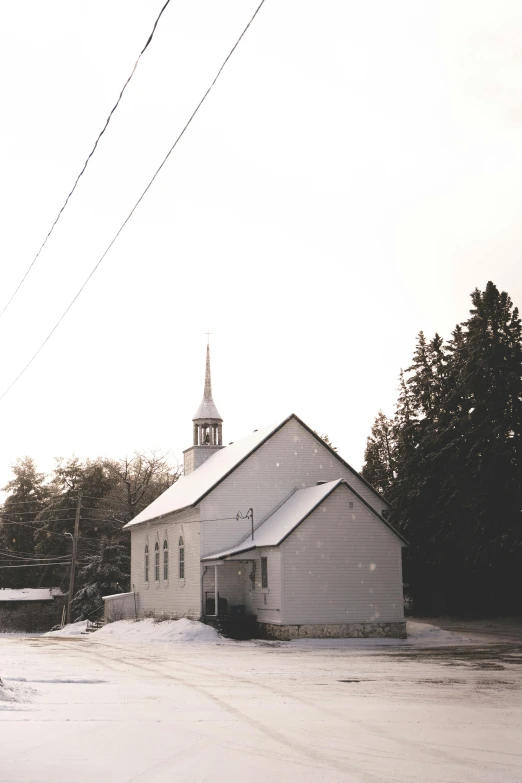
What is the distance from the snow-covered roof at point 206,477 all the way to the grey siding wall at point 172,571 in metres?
0.56

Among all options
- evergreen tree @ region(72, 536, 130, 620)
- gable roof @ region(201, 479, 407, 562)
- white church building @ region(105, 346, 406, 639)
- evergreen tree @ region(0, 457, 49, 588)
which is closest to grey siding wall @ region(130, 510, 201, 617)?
white church building @ region(105, 346, 406, 639)

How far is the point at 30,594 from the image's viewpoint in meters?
69.1

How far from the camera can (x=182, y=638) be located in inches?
1215

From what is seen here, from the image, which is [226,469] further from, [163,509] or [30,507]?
[30,507]

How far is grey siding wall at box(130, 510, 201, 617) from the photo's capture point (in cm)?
3538

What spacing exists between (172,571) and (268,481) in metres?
6.52

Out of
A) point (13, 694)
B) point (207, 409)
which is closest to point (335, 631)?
point (207, 409)

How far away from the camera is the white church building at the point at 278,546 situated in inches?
1214

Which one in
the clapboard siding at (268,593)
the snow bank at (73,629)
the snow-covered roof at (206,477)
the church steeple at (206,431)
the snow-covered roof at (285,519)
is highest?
the church steeple at (206,431)

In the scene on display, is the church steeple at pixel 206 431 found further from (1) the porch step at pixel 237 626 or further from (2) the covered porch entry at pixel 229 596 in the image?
(1) the porch step at pixel 237 626

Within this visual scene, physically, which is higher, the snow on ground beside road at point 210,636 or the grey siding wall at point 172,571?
the grey siding wall at point 172,571

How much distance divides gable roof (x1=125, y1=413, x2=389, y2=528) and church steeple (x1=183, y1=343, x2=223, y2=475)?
73 cm

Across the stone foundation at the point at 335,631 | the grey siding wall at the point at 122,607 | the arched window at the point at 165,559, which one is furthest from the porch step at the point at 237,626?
the grey siding wall at the point at 122,607

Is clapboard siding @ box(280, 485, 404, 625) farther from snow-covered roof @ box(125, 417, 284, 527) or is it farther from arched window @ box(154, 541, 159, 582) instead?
arched window @ box(154, 541, 159, 582)
